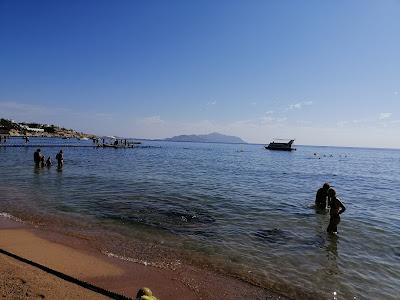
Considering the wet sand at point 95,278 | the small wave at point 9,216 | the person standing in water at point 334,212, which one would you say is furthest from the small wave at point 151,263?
the person standing in water at point 334,212

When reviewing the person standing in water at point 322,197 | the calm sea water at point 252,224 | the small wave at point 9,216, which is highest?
the person standing in water at point 322,197

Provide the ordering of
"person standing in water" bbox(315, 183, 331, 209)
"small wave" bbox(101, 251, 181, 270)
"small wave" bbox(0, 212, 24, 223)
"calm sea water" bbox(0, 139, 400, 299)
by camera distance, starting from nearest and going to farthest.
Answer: "small wave" bbox(101, 251, 181, 270) → "calm sea water" bbox(0, 139, 400, 299) → "small wave" bbox(0, 212, 24, 223) → "person standing in water" bbox(315, 183, 331, 209)

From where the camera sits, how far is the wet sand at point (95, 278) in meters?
7.72

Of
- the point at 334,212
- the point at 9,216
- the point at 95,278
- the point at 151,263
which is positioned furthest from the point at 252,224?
the point at 9,216

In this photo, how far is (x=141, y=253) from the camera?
11.0 meters

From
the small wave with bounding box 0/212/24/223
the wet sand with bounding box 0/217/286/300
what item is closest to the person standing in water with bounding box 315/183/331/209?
the wet sand with bounding box 0/217/286/300

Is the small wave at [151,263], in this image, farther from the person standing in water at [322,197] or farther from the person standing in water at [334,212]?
the person standing in water at [322,197]

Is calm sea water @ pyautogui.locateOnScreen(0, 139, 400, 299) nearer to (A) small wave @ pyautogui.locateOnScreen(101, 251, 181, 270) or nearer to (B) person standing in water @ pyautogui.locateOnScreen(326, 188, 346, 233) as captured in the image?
(B) person standing in water @ pyautogui.locateOnScreen(326, 188, 346, 233)

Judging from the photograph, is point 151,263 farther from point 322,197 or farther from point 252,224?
point 322,197

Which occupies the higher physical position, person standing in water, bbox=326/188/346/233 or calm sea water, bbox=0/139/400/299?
person standing in water, bbox=326/188/346/233

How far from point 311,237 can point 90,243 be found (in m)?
8.10

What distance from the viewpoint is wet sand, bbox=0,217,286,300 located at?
7718 mm

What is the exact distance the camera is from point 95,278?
8.66 meters

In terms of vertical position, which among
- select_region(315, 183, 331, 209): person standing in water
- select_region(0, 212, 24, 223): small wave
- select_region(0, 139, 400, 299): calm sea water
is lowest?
select_region(0, 139, 400, 299): calm sea water
